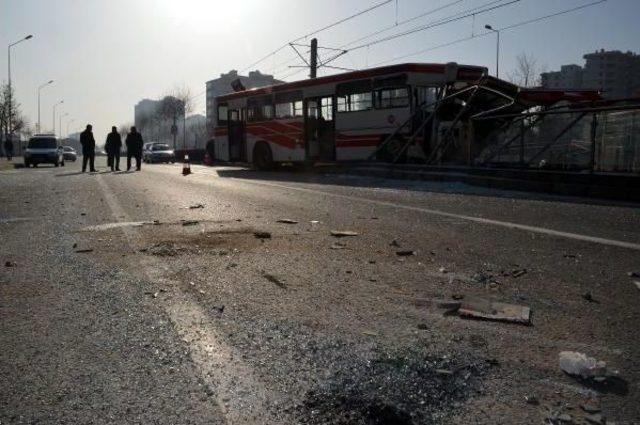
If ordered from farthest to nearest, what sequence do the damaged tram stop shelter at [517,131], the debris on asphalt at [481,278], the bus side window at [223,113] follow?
1. the bus side window at [223,113]
2. the damaged tram stop shelter at [517,131]
3. the debris on asphalt at [481,278]

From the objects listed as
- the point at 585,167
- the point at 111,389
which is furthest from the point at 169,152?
the point at 111,389

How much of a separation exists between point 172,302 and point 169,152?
41754 millimetres

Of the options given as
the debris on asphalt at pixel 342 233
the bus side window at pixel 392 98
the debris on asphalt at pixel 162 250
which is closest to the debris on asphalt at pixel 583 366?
the debris on asphalt at pixel 162 250

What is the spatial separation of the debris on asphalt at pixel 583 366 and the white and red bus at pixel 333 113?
1414cm

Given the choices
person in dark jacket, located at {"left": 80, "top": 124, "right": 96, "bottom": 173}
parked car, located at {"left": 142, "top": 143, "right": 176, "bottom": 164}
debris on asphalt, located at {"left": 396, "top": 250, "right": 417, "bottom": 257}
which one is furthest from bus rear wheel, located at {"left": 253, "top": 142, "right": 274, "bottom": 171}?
parked car, located at {"left": 142, "top": 143, "right": 176, "bottom": 164}

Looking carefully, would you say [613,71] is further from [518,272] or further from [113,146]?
[518,272]

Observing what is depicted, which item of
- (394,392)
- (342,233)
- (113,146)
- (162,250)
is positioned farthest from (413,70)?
(394,392)

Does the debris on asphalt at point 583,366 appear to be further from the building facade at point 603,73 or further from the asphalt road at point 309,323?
the building facade at point 603,73

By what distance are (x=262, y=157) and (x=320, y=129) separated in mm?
4074

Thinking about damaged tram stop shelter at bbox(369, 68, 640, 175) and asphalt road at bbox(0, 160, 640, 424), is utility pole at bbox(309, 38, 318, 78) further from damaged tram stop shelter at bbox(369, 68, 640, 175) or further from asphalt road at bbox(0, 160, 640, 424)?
asphalt road at bbox(0, 160, 640, 424)

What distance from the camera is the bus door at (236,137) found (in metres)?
24.5

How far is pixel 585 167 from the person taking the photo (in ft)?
38.7

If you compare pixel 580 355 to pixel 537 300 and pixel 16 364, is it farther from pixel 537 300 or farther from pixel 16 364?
pixel 16 364

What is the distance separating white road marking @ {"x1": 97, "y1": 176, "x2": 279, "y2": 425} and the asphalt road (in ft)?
0.04
